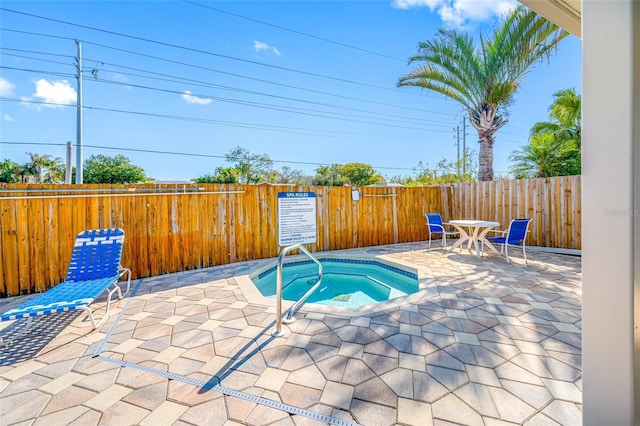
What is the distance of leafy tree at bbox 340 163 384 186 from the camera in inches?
1145

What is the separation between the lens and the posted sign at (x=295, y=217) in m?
5.99

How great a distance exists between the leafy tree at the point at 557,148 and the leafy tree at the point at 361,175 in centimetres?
1635

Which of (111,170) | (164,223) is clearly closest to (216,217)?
(164,223)

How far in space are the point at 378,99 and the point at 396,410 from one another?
17.5m

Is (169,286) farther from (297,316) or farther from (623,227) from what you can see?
(623,227)

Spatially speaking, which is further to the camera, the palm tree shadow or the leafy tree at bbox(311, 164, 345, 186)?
the leafy tree at bbox(311, 164, 345, 186)

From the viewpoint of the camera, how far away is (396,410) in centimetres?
167

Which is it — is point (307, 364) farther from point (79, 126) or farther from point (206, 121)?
point (79, 126)

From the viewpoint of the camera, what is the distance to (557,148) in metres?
11.5

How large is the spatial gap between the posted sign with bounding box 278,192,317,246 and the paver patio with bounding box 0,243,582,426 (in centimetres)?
254

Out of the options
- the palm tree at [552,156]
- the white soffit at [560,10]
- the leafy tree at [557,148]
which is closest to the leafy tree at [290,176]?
the leafy tree at [557,148]

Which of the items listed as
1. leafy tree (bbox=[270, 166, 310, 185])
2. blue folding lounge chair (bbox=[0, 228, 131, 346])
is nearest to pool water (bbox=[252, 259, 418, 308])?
blue folding lounge chair (bbox=[0, 228, 131, 346])

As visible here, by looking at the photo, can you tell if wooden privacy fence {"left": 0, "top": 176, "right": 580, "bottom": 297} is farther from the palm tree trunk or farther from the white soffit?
the white soffit

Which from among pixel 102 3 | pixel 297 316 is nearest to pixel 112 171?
pixel 102 3
